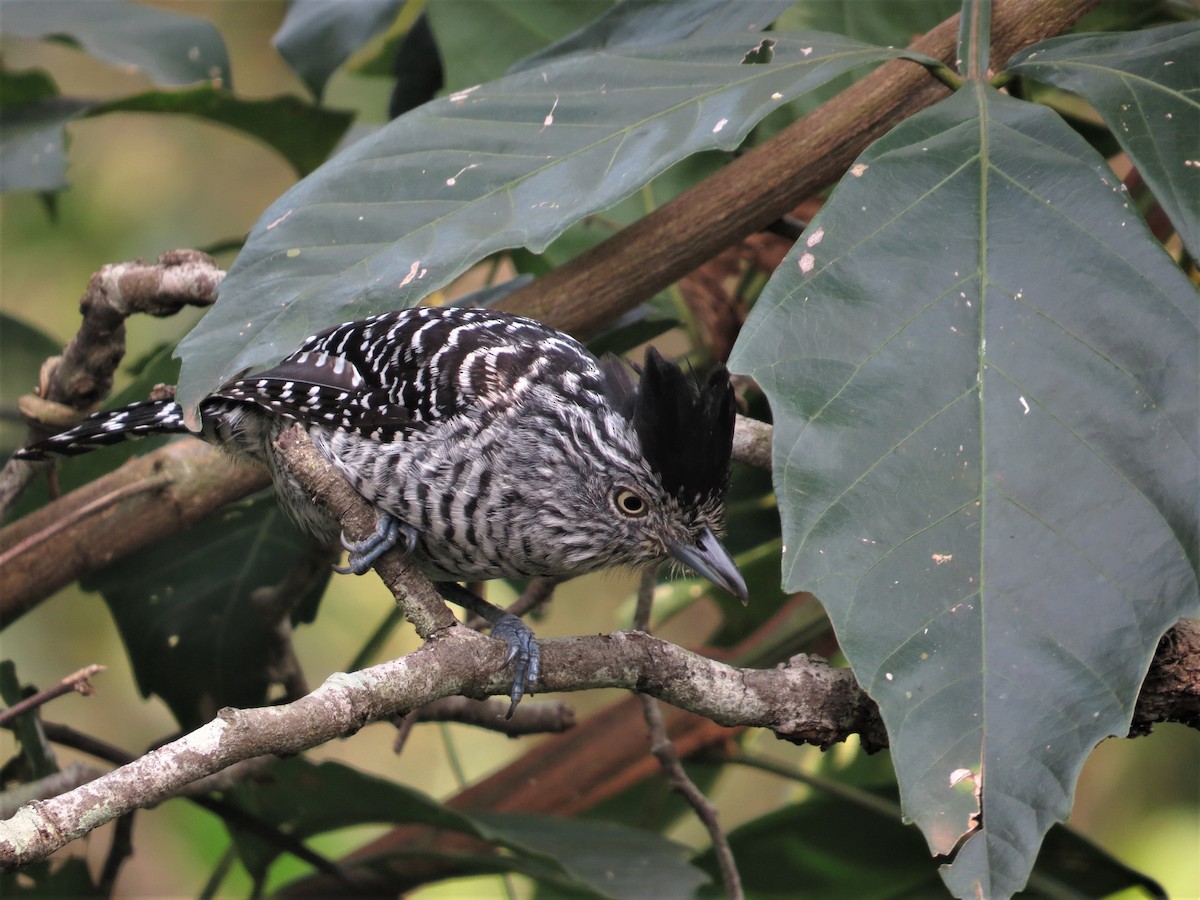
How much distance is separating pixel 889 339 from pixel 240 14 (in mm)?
4160

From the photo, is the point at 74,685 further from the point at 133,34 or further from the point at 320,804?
the point at 133,34

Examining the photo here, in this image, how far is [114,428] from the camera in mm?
2305

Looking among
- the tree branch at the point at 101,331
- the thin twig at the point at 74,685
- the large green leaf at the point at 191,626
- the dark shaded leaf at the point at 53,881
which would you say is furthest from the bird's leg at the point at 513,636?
the dark shaded leaf at the point at 53,881

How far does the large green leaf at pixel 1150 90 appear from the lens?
5.07 ft

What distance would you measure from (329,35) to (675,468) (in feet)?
4.61

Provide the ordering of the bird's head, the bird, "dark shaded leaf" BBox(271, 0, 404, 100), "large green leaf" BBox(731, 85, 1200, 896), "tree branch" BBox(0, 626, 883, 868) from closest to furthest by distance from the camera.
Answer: "tree branch" BBox(0, 626, 883, 868) < "large green leaf" BBox(731, 85, 1200, 896) < the bird's head < the bird < "dark shaded leaf" BBox(271, 0, 404, 100)

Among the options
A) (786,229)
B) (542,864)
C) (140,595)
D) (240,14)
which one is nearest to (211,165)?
(240,14)

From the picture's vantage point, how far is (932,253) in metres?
1.49

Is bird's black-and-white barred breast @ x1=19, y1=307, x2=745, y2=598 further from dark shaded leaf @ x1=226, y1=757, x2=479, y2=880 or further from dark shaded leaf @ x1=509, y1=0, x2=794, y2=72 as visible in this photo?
dark shaded leaf @ x1=509, y1=0, x2=794, y2=72

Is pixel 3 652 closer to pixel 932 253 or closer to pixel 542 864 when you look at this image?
pixel 542 864

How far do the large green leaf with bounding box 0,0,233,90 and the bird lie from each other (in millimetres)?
1147

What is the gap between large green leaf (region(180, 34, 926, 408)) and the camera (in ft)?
5.46

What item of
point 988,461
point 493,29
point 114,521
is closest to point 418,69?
point 493,29

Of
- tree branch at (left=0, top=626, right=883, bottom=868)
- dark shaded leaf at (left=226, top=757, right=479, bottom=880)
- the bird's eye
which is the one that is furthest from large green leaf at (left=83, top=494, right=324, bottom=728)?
tree branch at (left=0, top=626, right=883, bottom=868)
